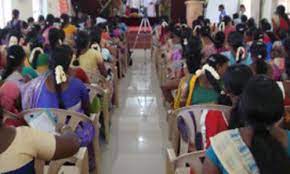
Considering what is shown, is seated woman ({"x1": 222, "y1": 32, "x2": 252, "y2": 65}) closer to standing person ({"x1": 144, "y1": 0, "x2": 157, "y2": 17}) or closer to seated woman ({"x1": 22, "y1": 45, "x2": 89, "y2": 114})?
seated woman ({"x1": 22, "y1": 45, "x2": 89, "y2": 114})

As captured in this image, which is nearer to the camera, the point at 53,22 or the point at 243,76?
the point at 243,76

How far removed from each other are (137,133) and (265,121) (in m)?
3.77

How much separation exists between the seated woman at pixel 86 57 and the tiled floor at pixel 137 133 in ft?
2.28

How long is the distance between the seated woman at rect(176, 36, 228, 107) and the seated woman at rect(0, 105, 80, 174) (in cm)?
185

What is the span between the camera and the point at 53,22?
8938 millimetres

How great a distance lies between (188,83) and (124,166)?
104 centimetres

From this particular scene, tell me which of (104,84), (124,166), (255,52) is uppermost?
(255,52)

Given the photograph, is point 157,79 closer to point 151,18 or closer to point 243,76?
point 243,76

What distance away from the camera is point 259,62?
4082mm

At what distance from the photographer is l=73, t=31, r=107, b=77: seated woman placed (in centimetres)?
541

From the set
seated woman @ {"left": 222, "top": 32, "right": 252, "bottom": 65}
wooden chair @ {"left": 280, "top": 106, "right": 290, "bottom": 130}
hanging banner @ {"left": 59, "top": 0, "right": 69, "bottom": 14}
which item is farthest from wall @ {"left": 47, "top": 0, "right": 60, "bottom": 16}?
wooden chair @ {"left": 280, "top": 106, "right": 290, "bottom": 130}

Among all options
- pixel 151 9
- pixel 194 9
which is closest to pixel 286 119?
pixel 194 9

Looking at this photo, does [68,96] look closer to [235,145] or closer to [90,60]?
[90,60]

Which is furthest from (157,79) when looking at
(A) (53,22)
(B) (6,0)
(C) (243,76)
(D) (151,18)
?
(D) (151,18)
